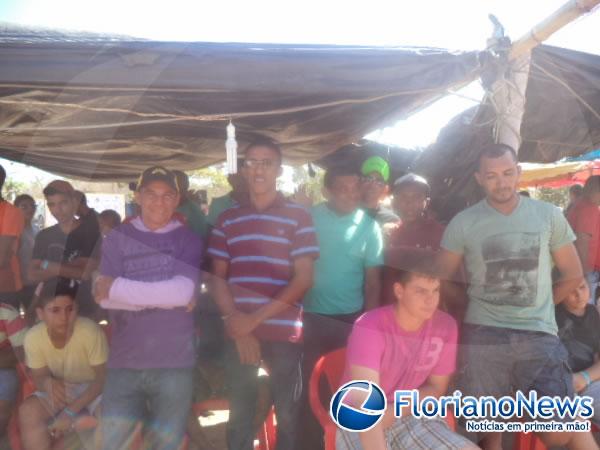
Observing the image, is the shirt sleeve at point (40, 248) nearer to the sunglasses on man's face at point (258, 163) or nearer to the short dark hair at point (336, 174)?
the sunglasses on man's face at point (258, 163)

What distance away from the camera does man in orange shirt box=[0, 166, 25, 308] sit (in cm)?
305

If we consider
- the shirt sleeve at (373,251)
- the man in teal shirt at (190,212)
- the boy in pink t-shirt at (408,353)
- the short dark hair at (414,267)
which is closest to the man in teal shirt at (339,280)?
the shirt sleeve at (373,251)

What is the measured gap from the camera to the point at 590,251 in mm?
4223

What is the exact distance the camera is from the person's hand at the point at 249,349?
7.70ft

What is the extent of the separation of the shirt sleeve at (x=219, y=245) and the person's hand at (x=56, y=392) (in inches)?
49.2

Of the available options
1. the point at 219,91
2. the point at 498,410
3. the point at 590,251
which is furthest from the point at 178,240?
the point at 590,251

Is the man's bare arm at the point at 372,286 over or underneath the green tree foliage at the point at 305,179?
underneath

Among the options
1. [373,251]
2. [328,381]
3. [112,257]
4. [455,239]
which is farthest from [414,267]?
[112,257]

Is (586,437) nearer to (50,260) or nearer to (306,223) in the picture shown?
(306,223)

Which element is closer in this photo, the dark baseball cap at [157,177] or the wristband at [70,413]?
the dark baseball cap at [157,177]

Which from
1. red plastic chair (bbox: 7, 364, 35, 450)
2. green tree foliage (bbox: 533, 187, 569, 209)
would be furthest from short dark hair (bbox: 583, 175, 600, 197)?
green tree foliage (bbox: 533, 187, 569, 209)

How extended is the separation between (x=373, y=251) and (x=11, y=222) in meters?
2.41

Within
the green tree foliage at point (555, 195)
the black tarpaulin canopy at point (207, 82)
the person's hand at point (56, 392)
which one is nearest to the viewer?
the black tarpaulin canopy at point (207, 82)

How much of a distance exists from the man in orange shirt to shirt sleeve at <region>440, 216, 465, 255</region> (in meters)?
2.80
